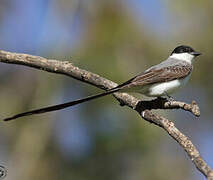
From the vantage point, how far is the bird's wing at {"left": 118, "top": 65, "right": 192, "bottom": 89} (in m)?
3.85

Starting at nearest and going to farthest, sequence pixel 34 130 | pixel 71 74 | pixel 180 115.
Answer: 1. pixel 71 74
2. pixel 34 130
3. pixel 180 115

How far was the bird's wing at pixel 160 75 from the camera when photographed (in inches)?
152

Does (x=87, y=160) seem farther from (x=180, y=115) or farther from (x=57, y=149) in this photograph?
(x=180, y=115)

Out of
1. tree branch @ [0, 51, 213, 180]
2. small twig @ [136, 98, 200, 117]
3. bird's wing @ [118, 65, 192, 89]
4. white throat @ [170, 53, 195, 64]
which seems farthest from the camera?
white throat @ [170, 53, 195, 64]

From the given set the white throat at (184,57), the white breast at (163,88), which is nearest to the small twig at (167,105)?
the white breast at (163,88)

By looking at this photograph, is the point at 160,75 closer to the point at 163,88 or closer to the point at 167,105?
the point at 163,88

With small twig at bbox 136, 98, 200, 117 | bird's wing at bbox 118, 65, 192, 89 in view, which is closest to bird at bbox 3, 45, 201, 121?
bird's wing at bbox 118, 65, 192, 89

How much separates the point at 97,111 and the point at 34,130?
909mm

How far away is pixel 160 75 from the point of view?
4113 mm

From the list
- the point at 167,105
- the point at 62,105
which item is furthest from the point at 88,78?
the point at 167,105

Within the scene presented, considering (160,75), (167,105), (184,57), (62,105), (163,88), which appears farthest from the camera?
(184,57)

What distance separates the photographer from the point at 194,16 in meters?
7.19

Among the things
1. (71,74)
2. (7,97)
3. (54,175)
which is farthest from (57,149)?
(71,74)

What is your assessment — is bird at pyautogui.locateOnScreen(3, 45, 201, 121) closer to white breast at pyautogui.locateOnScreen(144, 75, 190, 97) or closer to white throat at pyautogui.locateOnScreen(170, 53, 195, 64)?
white breast at pyautogui.locateOnScreen(144, 75, 190, 97)
